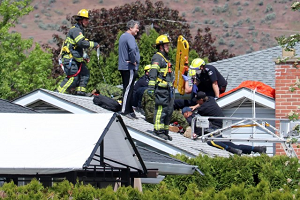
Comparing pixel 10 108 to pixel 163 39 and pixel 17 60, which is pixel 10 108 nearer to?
pixel 163 39

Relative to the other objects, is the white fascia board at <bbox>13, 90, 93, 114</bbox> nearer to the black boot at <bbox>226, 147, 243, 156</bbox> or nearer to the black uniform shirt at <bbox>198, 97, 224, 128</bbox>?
the black uniform shirt at <bbox>198, 97, 224, 128</bbox>

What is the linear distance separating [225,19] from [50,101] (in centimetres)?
7092

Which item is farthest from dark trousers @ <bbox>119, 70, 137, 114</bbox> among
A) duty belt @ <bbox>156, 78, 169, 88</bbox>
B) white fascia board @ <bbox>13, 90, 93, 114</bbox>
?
white fascia board @ <bbox>13, 90, 93, 114</bbox>

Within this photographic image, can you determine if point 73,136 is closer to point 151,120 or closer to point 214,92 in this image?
point 151,120

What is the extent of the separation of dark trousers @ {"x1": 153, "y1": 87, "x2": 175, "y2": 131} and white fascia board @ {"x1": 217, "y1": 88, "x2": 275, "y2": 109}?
412 cm

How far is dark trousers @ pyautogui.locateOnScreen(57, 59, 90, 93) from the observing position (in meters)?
17.2

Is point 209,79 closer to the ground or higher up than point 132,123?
higher up

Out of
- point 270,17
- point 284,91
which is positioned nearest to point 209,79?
point 284,91

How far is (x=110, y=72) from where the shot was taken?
3447cm

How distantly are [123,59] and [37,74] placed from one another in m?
17.9

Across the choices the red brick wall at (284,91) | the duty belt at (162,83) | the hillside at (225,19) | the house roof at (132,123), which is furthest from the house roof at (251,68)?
the hillside at (225,19)

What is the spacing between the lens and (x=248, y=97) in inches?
790

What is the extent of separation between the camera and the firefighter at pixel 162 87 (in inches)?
633

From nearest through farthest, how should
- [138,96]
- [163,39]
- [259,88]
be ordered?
[163,39], [138,96], [259,88]
